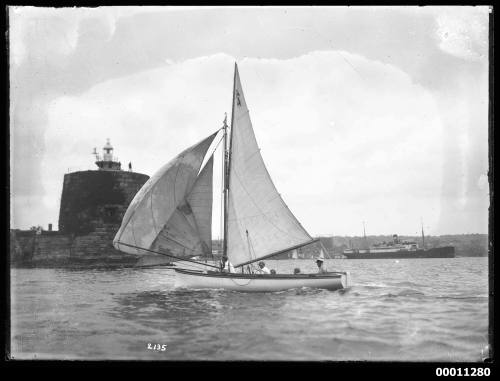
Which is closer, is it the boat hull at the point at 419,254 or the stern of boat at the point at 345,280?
the stern of boat at the point at 345,280

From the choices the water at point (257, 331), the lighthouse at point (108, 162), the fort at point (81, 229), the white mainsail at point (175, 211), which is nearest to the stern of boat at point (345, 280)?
the water at point (257, 331)

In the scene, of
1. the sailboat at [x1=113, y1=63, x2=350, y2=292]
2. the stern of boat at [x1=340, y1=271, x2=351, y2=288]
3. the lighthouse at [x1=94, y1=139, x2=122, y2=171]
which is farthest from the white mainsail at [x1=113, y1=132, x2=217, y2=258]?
the lighthouse at [x1=94, y1=139, x2=122, y2=171]

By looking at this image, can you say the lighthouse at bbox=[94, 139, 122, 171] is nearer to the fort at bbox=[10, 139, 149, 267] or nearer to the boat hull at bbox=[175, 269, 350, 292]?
the fort at bbox=[10, 139, 149, 267]

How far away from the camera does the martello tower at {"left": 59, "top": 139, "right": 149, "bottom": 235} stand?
37.8 meters

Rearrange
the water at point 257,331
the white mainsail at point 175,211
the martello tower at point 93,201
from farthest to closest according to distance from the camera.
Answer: the martello tower at point 93,201, the white mainsail at point 175,211, the water at point 257,331

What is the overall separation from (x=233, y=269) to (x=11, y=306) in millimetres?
9000

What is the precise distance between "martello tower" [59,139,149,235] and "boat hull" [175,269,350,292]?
23316mm

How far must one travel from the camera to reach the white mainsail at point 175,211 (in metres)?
16.0

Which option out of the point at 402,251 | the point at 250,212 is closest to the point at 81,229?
the point at 250,212

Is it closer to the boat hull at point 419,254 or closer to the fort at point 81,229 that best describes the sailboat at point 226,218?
the fort at point 81,229

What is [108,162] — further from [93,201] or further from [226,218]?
[226,218]

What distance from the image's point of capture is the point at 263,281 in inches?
662

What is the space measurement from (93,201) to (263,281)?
85.3 feet

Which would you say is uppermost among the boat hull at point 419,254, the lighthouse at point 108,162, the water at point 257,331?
the lighthouse at point 108,162
